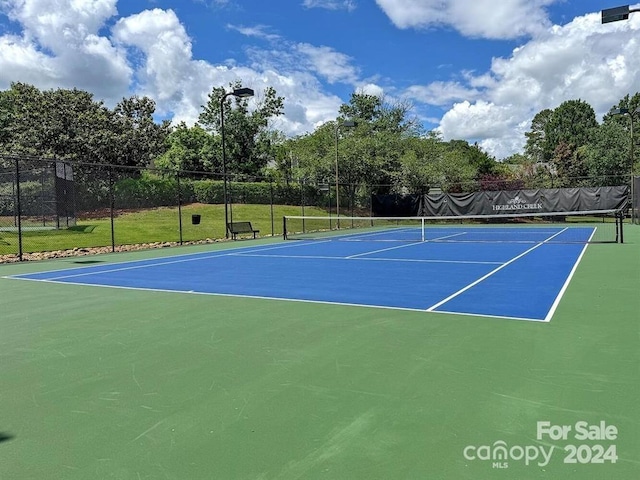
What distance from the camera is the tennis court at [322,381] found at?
248cm

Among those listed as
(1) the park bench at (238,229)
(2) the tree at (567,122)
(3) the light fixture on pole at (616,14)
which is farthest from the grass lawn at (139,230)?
(2) the tree at (567,122)

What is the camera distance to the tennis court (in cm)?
248

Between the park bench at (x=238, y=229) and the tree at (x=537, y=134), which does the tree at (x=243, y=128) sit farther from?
the tree at (x=537, y=134)

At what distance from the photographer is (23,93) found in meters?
31.8

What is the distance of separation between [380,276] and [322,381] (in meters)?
5.31

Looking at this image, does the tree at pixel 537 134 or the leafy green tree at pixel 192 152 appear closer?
the leafy green tree at pixel 192 152

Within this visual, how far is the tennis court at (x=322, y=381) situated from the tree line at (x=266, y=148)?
17.8 metres

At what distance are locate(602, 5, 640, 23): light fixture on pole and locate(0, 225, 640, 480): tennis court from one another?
574cm

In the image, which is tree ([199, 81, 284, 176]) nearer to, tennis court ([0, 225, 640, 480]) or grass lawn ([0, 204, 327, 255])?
grass lawn ([0, 204, 327, 255])

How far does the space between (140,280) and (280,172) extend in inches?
1247

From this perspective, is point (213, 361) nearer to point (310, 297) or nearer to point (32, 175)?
point (310, 297)

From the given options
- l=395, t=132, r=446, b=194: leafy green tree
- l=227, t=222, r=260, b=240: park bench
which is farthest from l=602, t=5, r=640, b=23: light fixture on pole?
l=395, t=132, r=446, b=194: leafy green tree

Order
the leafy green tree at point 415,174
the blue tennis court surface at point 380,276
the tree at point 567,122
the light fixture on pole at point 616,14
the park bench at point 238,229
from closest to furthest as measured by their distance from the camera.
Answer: the blue tennis court surface at point 380,276
the light fixture on pole at point 616,14
the park bench at point 238,229
the leafy green tree at point 415,174
the tree at point 567,122

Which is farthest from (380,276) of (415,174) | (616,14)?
(415,174)
